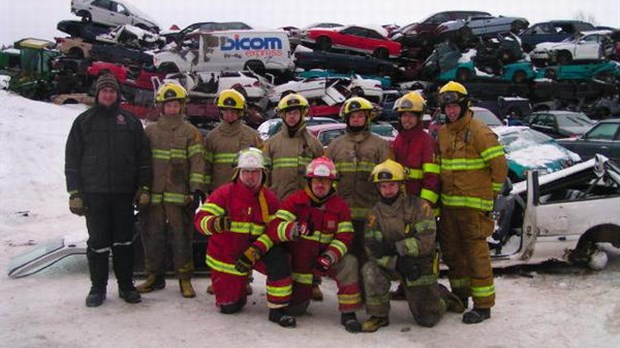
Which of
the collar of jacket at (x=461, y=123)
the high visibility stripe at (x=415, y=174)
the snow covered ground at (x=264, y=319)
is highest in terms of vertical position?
the collar of jacket at (x=461, y=123)

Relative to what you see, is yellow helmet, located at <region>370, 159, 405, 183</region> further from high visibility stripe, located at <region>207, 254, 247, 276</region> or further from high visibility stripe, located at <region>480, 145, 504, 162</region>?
high visibility stripe, located at <region>207, 254, 247, 276</region>

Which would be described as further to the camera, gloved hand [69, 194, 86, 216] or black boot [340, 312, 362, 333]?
gloved hand [69, 194, 86, 216]

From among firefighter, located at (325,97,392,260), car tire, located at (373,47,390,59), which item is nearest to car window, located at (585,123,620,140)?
firefighter, located at (325,97,392,260)

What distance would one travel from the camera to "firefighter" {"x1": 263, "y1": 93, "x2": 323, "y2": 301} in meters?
5.47

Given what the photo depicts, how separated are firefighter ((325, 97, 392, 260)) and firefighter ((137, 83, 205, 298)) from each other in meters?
1.33

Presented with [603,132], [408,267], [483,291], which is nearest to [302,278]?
[408,267]

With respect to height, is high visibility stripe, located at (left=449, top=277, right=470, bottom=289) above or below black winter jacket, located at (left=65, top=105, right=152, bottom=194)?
below

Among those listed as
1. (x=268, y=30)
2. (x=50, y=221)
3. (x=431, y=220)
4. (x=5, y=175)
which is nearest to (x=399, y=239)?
(x=431, y=220)

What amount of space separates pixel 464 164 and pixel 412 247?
885mm

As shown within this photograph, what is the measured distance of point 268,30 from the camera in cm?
2398

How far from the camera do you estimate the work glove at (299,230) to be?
15.8 ft

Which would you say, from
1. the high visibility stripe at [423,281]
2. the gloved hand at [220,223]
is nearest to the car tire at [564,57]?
the high visibility stripe at [423,281]

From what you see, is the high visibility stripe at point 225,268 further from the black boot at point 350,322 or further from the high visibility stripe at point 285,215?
the black boot at point 350,322

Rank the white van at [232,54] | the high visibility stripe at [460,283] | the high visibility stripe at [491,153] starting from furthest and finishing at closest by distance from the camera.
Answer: the white van at [232,54]
the high visibility stripe at [460,283]
the high visibility stripe at [491,153]
